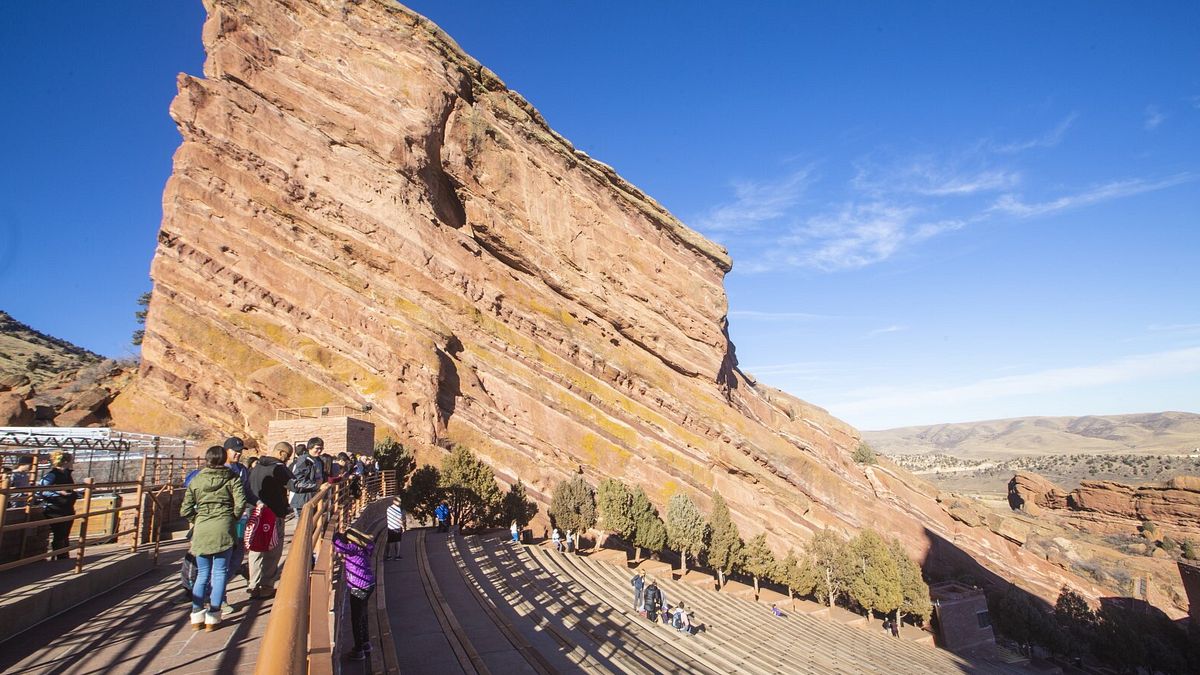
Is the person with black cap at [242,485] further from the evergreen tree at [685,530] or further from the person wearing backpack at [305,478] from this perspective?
the evergreen tree at [685,530]

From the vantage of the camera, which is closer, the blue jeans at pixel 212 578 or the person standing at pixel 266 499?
the blue jeans at pixel 212 578

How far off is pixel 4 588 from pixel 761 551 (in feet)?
112

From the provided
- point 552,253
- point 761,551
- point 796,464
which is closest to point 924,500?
point 796,464

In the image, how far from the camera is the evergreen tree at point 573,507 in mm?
30750

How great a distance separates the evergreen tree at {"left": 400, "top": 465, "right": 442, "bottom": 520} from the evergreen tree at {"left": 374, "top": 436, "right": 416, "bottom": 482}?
0.66m

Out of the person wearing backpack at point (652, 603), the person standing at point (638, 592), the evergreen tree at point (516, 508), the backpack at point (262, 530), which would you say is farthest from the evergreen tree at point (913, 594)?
the backpack at point (262, 530)

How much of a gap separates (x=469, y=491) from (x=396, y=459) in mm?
3916

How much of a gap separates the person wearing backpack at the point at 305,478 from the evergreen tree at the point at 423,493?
1814 cm

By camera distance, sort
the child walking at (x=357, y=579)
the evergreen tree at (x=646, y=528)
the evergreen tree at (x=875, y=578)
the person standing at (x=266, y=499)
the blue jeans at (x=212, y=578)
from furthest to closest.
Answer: the evergreen tree at (x=875, y=578), the evergreen tree at (x=646, y=528), the person standing at (x=266, y=499), the child walking at (x=357, y=579), the blue jeans at (x=212, y=578)

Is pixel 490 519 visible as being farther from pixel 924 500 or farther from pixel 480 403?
pixel 924 500

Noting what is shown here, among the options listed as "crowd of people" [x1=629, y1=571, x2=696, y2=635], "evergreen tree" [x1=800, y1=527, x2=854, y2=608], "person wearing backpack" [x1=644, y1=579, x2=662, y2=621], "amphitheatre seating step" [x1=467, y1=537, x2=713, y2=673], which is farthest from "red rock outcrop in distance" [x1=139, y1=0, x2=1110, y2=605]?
"person wearing backpack" [x1=644, y1=579, x2=662, y2=621]

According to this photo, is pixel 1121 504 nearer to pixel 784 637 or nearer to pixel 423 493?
pixel 784 637

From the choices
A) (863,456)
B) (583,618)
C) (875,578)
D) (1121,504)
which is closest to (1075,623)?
(875,578)

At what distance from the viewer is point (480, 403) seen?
115ft
